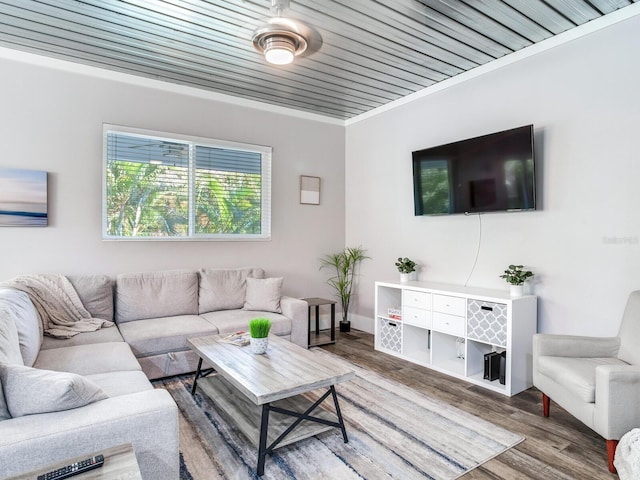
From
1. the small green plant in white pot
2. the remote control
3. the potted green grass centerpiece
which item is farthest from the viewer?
the small green plant in white pot

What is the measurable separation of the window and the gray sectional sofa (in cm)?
53

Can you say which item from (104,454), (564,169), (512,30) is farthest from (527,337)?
(104,454)

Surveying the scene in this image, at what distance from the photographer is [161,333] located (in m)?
3.16

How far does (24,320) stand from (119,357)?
59 centimetres

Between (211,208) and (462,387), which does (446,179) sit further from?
(211,208)

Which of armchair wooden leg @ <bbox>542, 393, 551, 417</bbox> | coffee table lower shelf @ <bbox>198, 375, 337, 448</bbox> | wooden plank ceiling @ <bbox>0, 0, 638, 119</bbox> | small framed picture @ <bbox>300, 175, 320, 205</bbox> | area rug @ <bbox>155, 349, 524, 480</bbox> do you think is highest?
wooden plank ceiling @ <bbox>0, 0, 638, 119</bbox>

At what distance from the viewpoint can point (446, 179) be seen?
12.3 ft

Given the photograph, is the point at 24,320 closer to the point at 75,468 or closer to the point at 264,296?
the point at 75,468

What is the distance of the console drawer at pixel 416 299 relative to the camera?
3592 mm

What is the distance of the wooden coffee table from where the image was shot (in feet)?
6.63

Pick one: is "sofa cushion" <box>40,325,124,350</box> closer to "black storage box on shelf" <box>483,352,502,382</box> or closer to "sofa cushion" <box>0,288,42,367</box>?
"sofa cushion" <box>0,288,42,367</box>

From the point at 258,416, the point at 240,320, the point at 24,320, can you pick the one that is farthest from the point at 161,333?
the point at 258,416

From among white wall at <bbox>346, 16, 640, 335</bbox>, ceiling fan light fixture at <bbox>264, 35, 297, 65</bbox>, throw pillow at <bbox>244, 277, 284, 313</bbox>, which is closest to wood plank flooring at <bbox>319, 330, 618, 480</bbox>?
white wall at <bbox>346, 16, 640, 335</bbox>

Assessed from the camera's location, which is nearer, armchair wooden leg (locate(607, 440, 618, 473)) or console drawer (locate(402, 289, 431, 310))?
armchair wooden leg (locate(607, 440, 618, 473))
